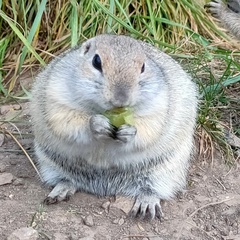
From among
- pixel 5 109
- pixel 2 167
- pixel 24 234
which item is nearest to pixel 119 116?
pixel 24 234

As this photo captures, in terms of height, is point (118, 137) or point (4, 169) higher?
point (118, 137)

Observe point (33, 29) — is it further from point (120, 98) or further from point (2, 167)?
point (120, 98)

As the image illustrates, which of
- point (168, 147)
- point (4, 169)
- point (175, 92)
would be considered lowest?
point (4, 169)

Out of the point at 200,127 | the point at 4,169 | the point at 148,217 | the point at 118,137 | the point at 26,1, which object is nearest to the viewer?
the point at 118,137

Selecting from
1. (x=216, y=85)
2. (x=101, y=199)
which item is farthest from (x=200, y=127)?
(x=101, y=199)

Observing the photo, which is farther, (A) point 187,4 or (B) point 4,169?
(A) point 187,4

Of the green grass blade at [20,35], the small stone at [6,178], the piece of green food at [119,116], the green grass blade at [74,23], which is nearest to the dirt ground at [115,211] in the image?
the small stone at [6,178]

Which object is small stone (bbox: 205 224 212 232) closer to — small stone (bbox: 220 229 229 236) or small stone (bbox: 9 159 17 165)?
small stone (bbox: 220 229 229 236)

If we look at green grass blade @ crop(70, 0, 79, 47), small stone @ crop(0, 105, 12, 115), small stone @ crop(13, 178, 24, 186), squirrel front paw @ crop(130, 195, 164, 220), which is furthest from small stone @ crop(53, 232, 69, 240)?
green grass blade @ crop(70, 0, 79, 47)

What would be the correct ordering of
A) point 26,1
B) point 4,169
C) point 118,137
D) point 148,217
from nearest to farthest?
1. point 118,137
2. point 148,217
3. point 4,169
4. point 26,1

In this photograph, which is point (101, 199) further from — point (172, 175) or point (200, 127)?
point (200, 127)
